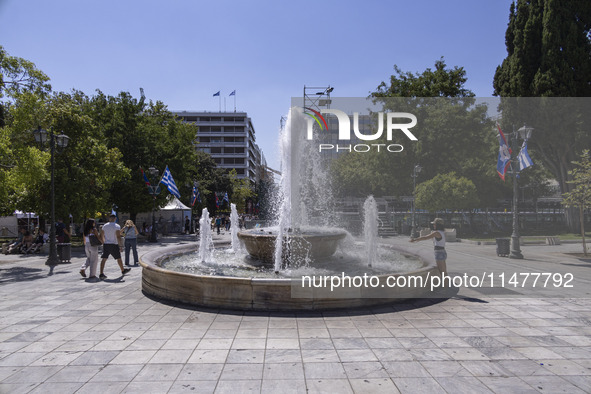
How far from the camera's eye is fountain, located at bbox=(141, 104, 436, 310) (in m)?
6.59

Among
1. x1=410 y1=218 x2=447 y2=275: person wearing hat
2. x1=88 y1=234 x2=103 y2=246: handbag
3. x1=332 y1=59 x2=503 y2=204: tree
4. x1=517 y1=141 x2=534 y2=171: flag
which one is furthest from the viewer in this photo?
x1=332 y1=59 x2=503 y2=204: tree

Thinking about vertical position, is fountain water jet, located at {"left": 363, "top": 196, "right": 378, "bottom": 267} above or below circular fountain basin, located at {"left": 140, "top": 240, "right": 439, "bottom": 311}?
above

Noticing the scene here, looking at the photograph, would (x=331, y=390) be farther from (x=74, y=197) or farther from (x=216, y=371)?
A: (x=74, y=197)

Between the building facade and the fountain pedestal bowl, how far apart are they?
7722 centimetres

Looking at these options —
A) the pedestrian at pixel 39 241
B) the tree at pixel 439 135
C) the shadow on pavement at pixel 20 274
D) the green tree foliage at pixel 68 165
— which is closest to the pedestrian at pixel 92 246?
the shadow on pavement at pixel 20 274

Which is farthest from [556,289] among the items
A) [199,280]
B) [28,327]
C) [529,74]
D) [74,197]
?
[529,74]

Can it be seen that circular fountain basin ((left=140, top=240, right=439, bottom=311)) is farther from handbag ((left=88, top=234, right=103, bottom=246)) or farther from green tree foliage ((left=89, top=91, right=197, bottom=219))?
green tree foliage ((left=89, top=91, right=197, bottom=219))

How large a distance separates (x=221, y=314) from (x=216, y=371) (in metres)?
2.30

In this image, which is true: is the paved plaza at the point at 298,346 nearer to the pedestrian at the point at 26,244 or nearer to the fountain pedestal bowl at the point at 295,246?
the fountain pedestal bowl at the point at 295,246

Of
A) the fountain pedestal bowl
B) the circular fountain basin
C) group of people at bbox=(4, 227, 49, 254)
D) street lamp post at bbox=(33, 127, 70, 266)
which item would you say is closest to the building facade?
group of people at bbox=(4, 227, 49, 254)

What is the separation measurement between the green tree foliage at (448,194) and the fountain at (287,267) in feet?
56.5

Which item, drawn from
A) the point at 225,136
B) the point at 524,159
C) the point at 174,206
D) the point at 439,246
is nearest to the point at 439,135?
the point at 524,159

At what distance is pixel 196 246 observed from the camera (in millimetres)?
13828

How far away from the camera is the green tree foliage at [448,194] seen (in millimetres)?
28467
